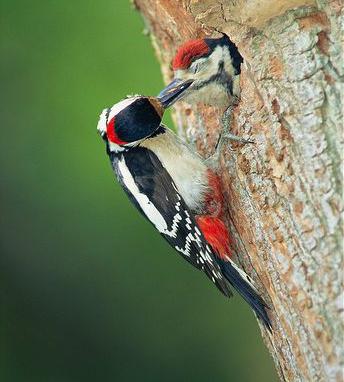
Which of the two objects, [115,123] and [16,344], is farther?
[16,344]

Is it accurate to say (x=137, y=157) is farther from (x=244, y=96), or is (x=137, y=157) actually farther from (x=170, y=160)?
(x=244, y=96)

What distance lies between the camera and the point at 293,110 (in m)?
3.40

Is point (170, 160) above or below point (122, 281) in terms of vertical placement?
above

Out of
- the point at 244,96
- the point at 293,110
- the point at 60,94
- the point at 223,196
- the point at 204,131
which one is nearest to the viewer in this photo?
the point at 293,110

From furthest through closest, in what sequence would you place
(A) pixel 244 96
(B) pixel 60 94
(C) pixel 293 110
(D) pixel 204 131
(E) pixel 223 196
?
(B) pixel 60 94, (D) pixel 204 131, (E) pixel 223 196, (A) pixel 244 96, (C) pixel 293 110

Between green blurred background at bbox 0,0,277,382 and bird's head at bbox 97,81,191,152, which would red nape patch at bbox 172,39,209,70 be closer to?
bird's head at bbox 97,81,191,152

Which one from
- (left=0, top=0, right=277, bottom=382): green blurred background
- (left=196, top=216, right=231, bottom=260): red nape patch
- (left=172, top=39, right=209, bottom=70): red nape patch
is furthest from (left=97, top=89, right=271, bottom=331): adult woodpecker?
(left=0, top=0, right=277, bottom=382): green blurred background

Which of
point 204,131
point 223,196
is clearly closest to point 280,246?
point 223,196

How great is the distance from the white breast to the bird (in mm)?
199

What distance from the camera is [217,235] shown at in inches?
155

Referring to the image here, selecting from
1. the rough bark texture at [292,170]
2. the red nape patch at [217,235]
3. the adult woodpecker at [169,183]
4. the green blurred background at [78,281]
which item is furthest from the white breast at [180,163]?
the green blurred background at [78,281]

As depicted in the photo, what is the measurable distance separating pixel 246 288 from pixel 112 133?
3.06 feet

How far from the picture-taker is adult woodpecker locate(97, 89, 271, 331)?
3.94 m

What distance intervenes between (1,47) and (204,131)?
2.24 m
